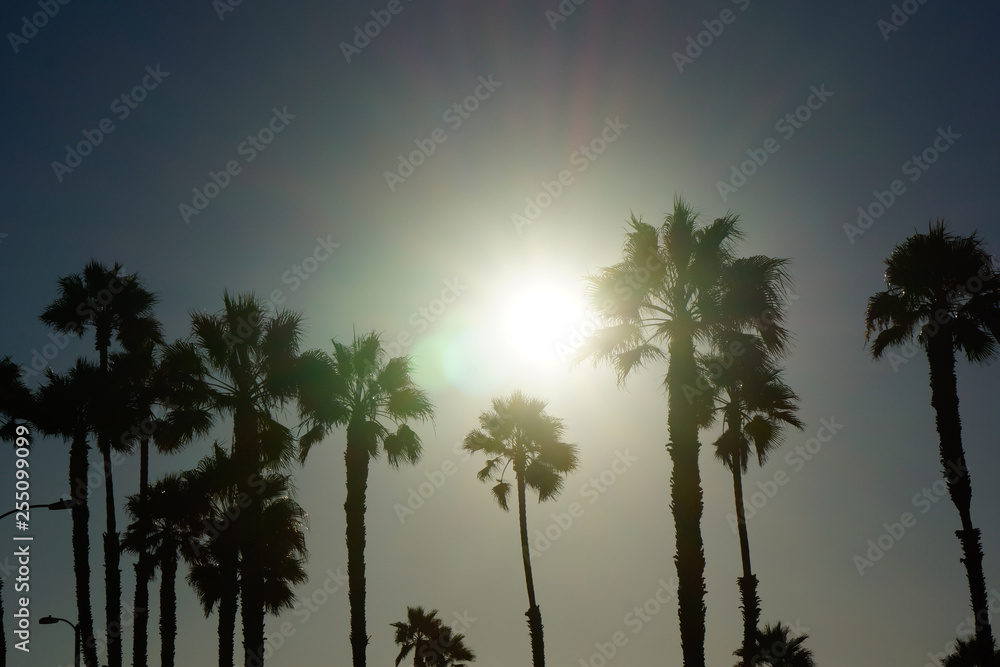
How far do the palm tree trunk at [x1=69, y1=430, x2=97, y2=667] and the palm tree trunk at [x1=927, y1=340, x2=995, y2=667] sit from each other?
29.0 meters

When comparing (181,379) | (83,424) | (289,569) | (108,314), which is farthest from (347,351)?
(108,314)

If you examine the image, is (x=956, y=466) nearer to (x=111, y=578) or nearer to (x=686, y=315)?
(x=686, y=315)

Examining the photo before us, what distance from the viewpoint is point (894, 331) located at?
27125mm

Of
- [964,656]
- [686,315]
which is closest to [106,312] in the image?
[686,315]

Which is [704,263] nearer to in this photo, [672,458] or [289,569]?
[672,458]

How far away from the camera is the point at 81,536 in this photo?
96.3 feet

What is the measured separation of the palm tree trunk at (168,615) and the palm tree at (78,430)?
2324 millimetres

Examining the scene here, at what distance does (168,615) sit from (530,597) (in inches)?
544

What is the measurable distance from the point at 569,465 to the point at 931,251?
51.4ft

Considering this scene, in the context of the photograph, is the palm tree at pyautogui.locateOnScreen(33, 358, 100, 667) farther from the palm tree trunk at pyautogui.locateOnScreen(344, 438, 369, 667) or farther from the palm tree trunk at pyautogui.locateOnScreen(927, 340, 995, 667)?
the palm tree trunk at pyautogui.locateOnScreen(927, 340, 995, 667)

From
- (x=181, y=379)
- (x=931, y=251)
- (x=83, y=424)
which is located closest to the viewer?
(x=181, y=379)

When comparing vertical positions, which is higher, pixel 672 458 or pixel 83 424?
pixel 83 424

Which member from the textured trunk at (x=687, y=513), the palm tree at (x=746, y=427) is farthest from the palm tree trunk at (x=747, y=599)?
the textured trunk at (x=687, y=513)

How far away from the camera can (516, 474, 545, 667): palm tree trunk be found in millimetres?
31172
